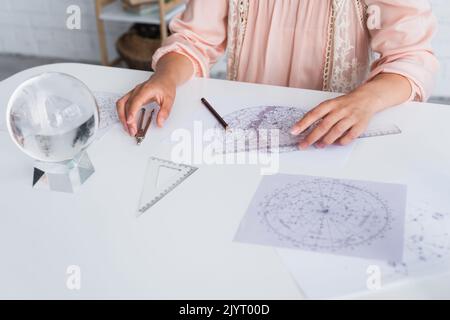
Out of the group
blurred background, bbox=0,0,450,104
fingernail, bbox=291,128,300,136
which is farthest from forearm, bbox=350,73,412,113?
blurred background, bbox=0,0,450,104

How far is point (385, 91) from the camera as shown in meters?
0.80

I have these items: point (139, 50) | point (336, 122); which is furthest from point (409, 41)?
point (139, 50)

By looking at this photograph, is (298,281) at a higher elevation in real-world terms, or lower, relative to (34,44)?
higher

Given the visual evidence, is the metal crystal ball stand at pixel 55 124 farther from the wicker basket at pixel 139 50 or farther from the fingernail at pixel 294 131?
the wicker basket at pixel 139 50

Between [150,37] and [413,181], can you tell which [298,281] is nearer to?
[413,181]

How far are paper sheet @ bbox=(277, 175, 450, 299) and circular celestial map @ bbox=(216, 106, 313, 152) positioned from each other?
21cm

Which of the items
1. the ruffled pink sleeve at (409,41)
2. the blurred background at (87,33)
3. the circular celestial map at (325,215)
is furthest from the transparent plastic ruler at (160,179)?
the blurred background at (87,33)

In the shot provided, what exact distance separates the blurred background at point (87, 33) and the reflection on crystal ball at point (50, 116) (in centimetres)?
143

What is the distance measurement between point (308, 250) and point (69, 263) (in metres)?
0.24

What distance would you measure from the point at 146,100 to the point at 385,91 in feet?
1.15

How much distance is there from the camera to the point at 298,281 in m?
0.51

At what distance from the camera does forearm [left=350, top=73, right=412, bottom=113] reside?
0.78 meters

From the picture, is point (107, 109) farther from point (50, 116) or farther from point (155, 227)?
point (155, 227)

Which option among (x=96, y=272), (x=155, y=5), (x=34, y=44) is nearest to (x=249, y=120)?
(x=96, y=272)
